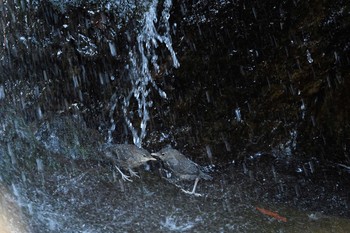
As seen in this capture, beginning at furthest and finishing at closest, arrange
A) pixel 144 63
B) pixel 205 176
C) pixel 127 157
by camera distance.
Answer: pixel 144 63
pixel 205 176
pixel 127 157

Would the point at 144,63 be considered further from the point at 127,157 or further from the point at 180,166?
the point at 180,166

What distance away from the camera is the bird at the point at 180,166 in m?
5.23

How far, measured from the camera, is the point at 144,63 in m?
5.54

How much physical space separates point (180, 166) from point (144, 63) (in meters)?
1.21

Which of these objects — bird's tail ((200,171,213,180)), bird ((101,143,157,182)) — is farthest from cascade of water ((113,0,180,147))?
bird's tail ((200,171,213,180))

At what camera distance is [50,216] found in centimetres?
452

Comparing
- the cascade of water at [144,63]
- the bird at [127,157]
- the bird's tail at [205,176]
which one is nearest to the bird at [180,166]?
the bird's tail at [205,176]

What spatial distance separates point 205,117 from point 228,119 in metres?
0.28

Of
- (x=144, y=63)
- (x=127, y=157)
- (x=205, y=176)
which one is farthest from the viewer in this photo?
(x=144, y=63)

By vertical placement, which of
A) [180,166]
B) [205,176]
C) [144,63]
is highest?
[144,63]

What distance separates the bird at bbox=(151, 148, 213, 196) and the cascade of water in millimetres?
658

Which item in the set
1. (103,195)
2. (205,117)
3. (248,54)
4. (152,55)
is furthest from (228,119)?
(103,195)

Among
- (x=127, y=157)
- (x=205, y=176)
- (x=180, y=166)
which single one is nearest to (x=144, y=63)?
(x=127, y=157)

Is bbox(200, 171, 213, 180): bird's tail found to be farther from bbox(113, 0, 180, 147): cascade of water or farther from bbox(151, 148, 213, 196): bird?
bbox(113, 0, 180, 147): cascade of water
